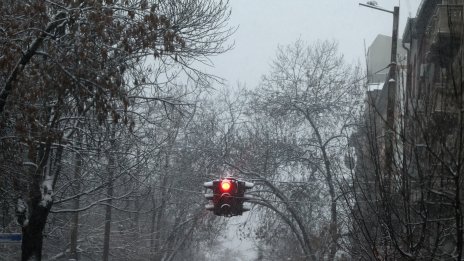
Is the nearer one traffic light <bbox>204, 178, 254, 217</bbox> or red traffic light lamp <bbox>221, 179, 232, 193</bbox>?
traffic light <bbox>204, 178, 254, 217</bbox>

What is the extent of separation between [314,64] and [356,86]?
6.30 ft

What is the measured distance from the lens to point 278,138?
33.2 m

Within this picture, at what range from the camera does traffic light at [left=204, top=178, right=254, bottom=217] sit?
17.6 m

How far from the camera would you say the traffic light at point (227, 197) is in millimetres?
17609

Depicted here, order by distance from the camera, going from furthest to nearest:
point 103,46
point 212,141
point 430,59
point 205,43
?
point 212,141, point 430,59, point 205,43, point 103,46

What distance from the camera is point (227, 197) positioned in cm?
1764

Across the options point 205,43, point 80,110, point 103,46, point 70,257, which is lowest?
point 70,257

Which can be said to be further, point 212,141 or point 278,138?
point 212,141

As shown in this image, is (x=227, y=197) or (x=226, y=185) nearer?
(x=227, y=197)

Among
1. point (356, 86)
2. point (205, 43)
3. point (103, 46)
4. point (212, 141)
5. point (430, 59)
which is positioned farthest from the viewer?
point (212, 141)

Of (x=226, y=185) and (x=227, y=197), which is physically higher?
(x=226, y=185)

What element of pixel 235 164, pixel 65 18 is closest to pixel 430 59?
pixel 235 164

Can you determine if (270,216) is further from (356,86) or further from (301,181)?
(356,86)

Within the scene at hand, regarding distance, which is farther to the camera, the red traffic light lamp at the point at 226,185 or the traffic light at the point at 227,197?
the red traffic light lamp at the point at 226,185
